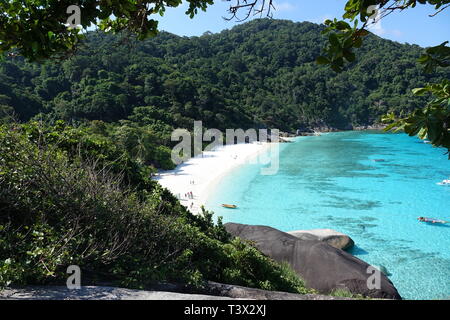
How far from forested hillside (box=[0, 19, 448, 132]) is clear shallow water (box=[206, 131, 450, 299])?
14.6 m

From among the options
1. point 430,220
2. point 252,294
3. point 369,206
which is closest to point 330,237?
point 430,220

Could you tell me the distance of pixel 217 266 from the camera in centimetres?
564

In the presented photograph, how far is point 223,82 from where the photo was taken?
8656 cm

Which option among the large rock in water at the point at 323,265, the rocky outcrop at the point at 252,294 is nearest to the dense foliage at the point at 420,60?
the rocky outcrop at the point at 252,294

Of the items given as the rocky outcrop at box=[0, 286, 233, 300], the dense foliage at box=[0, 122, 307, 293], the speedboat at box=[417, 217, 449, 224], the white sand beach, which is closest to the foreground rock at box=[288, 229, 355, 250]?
the white sand beach

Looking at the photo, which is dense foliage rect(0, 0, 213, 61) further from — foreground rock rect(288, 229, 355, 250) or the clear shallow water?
foreground rock rect(288, 229, 355, 250)

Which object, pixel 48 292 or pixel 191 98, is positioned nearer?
pixel 48 292

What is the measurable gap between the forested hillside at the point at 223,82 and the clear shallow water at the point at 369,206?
14624mm

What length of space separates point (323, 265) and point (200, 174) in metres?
21.2

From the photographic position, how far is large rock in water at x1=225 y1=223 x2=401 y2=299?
8734 millimetres
